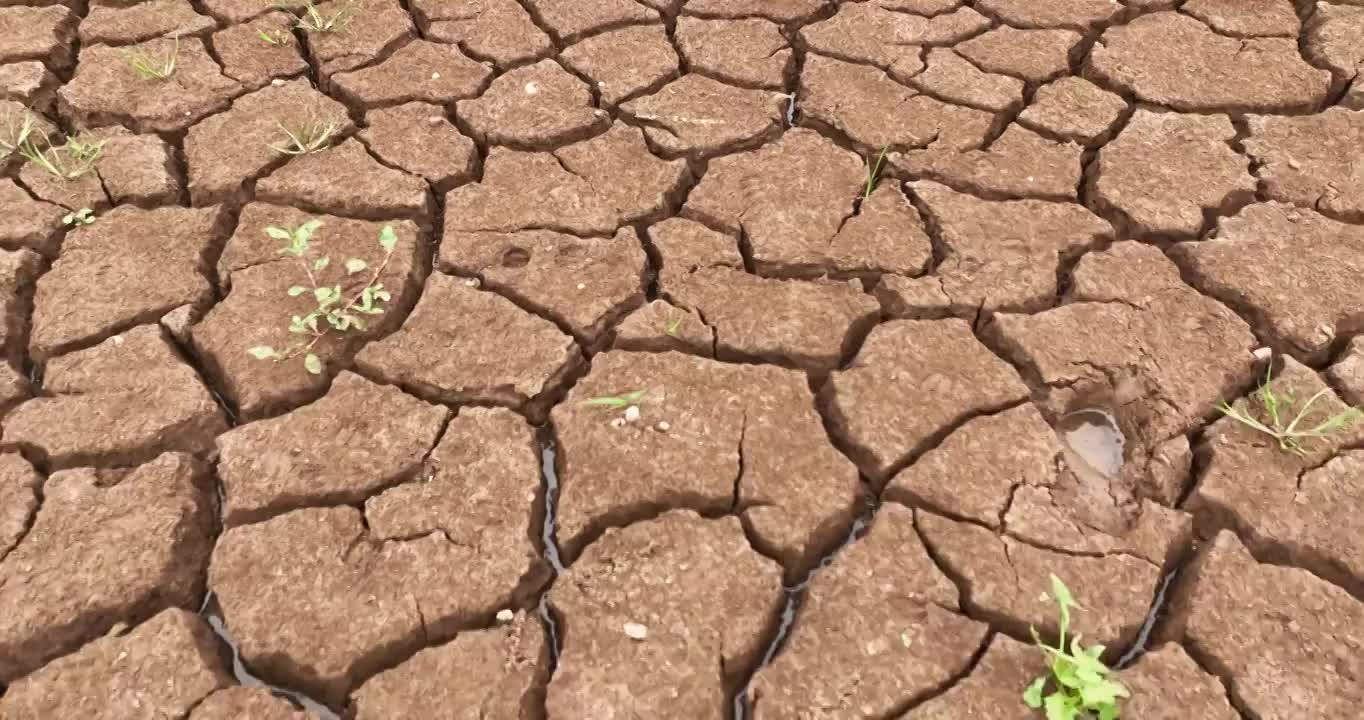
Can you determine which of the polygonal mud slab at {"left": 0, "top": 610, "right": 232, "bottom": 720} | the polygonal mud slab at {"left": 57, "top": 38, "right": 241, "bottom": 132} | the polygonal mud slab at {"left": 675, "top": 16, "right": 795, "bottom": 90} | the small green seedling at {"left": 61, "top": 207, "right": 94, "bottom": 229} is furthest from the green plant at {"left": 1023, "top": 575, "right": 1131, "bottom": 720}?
the polygonal mud slab at {"left": 57, "top": 38, "right": 241, "bottom": 132}

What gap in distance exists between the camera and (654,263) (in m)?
2.16

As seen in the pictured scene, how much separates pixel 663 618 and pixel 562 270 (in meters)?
0.89

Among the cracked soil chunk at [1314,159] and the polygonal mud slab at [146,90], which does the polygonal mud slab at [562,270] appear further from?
the cracked soil chunk at [1314,159]

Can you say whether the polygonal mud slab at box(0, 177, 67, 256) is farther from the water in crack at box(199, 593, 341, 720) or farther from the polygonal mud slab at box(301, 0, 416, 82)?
the water in crack at box(199, 593, 341, 720)

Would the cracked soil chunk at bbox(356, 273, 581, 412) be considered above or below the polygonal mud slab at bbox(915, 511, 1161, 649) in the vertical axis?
below

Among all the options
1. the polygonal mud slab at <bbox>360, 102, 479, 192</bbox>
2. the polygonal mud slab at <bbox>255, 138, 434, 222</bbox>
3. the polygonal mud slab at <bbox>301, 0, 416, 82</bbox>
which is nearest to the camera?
the polygonal mud slab at <bbox>255, 138, 434, 222</bbox>

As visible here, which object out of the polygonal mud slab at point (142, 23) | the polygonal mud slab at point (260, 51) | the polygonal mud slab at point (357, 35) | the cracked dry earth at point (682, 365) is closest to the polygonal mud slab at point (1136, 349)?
the cracked dry earth at point (682, 365)

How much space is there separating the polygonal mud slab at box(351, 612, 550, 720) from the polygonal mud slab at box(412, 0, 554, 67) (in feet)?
5.86

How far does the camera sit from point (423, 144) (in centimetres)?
245

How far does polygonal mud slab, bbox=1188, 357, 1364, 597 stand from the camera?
164 cm

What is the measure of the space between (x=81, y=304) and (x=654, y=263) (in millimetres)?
1259

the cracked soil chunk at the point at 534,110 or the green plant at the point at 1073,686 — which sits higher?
the cracked soil chunk at the point at 534,110

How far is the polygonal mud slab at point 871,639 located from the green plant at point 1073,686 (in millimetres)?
110

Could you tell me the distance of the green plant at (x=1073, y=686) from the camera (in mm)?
1410
